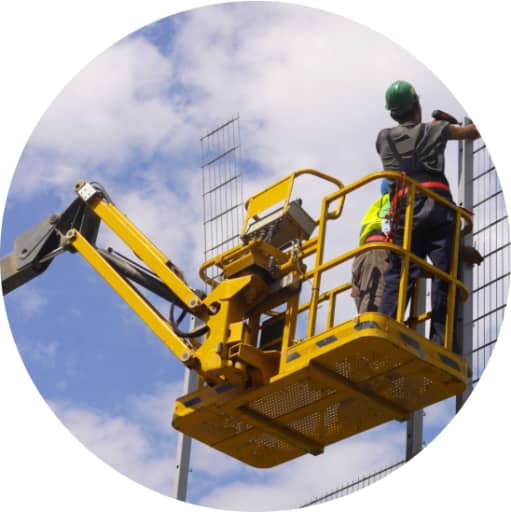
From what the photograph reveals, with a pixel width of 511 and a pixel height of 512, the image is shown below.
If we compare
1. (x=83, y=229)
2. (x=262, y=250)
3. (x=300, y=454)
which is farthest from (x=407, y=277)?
(x=83, y=229)

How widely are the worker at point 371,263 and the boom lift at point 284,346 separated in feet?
0.79

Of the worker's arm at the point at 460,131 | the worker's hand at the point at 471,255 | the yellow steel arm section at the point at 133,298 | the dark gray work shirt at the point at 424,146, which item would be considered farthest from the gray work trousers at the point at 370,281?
the yellow steel arm section at the point at 133,298

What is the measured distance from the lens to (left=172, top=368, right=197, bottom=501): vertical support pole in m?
16.2

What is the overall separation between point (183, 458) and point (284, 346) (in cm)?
386

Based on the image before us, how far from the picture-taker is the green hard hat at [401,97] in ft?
45.2

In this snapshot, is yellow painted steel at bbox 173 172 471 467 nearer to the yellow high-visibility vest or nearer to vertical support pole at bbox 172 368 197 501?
the yellow high-visibility vest

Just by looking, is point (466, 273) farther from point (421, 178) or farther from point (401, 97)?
point (401, 97)

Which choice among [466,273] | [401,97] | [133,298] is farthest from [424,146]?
[133,298]

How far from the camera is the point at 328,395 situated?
512 inches

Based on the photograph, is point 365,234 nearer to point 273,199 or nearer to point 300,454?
point 273,199

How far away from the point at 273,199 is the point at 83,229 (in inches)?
114

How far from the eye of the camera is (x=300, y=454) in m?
14.1

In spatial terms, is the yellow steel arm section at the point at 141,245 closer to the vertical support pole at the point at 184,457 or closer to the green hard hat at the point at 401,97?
the vertical support pole at the point at 184,457


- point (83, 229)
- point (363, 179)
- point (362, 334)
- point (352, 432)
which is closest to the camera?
point (362, 334)
